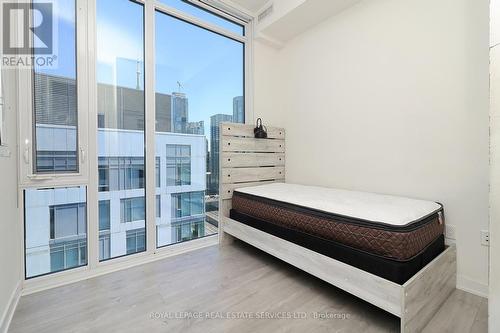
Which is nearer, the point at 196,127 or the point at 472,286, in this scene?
the point at 472,286

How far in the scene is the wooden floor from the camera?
1426 mm

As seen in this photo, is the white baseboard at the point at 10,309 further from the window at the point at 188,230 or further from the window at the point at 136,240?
the window at the point at 188,230

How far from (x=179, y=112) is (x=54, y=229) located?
1.60 meters

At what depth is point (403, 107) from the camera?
2.15 metres

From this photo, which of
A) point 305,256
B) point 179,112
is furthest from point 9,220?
point 305,256

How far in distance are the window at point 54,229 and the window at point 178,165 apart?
2.69ft

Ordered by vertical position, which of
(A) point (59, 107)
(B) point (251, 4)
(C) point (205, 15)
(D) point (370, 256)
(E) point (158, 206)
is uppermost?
(B) point (251, 4)

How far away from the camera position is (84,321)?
147cm

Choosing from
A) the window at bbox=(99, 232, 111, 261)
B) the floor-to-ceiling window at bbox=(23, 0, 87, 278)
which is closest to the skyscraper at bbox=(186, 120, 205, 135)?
the floor-to-ceiling window at bbox=(23, 0, 87, 278)

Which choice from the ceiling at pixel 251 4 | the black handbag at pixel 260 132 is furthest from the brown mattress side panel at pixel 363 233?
the ceiling at pixel 251 4

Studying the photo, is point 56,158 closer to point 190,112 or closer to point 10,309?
point 10,309

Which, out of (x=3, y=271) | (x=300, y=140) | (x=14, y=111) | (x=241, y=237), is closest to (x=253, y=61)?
(x=300, y=140)

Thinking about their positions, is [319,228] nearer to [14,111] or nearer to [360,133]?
[360,133]

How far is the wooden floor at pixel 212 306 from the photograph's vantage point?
1.43 metres
